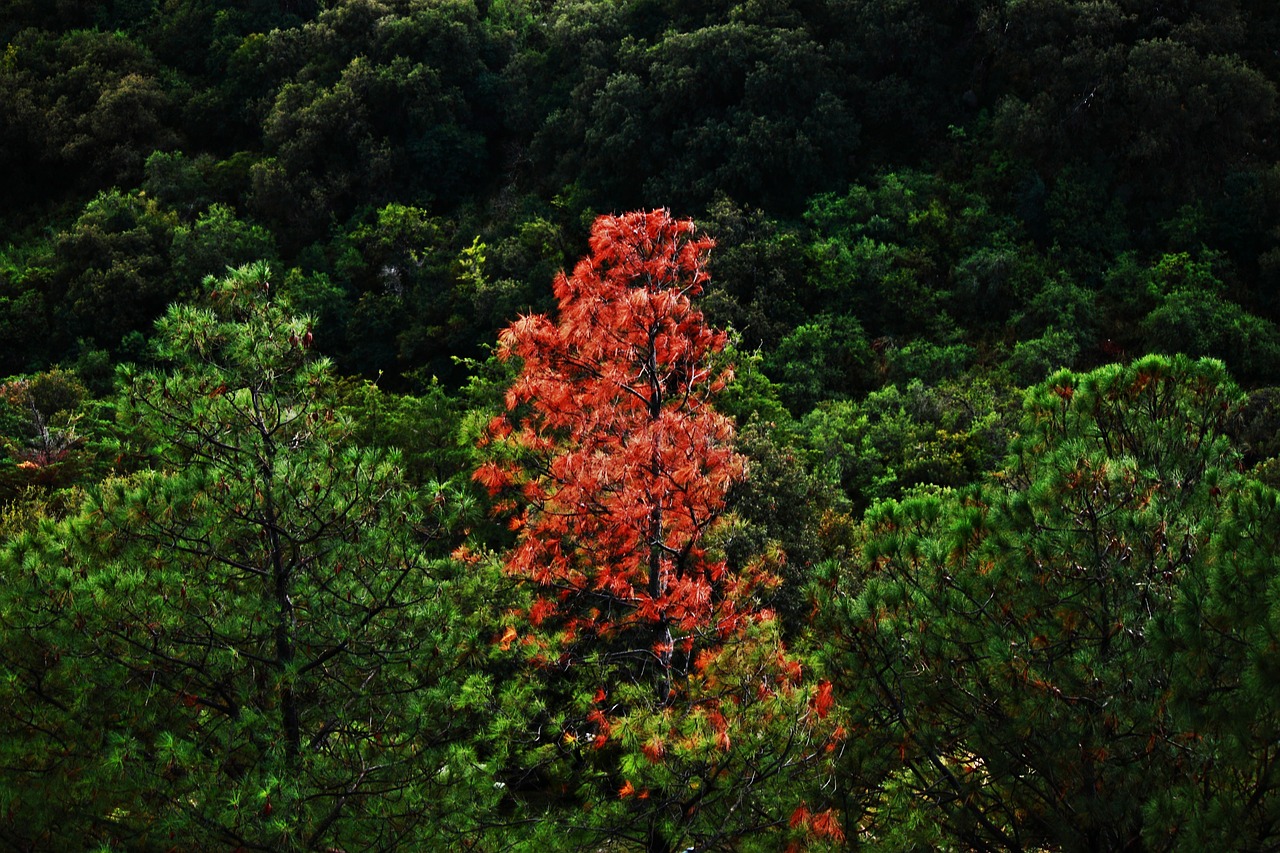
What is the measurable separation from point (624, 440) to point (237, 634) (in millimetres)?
3453

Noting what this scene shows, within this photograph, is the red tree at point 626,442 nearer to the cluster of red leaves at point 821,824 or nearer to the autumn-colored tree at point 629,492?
the autumn-colored tree at point 629,492

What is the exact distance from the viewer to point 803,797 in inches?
274

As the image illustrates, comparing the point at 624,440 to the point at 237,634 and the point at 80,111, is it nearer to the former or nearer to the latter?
the point at 237,634

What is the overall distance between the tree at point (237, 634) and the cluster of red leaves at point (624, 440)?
5.61 feet

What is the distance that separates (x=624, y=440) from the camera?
29.5 feet

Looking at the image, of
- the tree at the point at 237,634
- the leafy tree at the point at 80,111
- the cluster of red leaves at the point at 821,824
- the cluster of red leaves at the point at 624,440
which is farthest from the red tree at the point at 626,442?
the leafy tree at the point at 80,111

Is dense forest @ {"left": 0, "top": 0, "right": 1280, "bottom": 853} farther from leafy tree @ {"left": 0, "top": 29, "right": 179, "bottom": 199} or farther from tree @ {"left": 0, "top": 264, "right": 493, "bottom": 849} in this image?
leafy tree @ {"left": 0, "top": 29, "right": 179, "bottom": 199}

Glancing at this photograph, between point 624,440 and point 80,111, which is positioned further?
point 80,111

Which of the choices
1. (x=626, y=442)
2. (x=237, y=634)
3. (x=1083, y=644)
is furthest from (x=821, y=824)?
(x=237, y=634)

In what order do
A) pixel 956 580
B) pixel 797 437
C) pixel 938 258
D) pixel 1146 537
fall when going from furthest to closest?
pixel 938 258
pixel 797 437
pixel 956 580
pixel 1146 537

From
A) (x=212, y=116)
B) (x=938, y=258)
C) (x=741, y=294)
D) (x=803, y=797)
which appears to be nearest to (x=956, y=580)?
(x=803, y=797)

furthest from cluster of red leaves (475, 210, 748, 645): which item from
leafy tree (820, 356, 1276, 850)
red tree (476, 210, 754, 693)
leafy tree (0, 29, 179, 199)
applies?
leafy tree (0, 29, 179, 199)

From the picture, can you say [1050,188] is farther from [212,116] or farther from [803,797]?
[212,116]

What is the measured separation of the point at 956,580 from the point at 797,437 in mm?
11141
